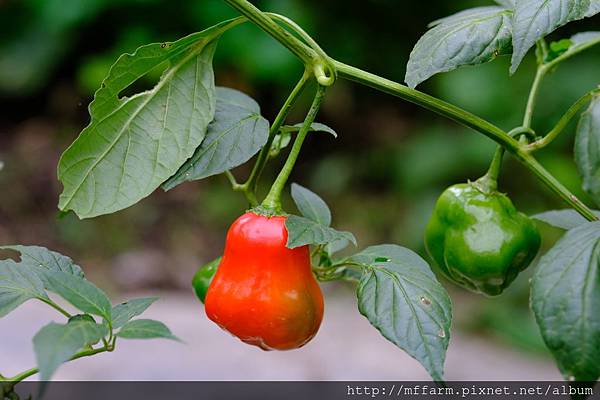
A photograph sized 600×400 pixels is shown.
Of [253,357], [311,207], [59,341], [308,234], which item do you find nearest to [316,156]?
[253,357]

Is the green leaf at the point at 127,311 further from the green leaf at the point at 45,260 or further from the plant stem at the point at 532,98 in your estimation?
the plant stem at the point at 532,98

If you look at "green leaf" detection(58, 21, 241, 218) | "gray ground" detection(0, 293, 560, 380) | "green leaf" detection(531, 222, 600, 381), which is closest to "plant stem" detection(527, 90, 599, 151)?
"green leaf" detection(531, 222, 600, 381)

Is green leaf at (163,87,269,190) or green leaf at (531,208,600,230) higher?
green leaf at (163,87,269,190)

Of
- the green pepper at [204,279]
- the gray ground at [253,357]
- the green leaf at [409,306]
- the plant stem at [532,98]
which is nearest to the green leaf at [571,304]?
the green leaf at [409,306]

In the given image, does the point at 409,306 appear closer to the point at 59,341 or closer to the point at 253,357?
the point at 59,341

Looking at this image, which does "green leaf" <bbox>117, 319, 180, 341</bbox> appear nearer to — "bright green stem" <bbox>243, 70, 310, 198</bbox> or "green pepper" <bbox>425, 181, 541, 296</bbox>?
"bright green stem" <bbox>243, 70, 310, 198</bbox>

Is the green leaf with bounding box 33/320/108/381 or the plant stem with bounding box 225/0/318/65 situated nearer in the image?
the green leaf with bounding box 33/320/108/381

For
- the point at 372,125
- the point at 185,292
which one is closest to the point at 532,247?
the point at 185,292
